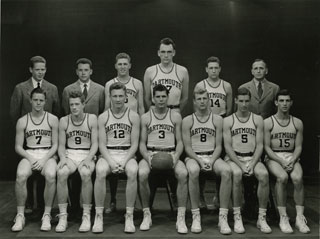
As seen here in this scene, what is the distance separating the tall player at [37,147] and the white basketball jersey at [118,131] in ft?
1.85

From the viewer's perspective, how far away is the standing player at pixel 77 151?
14.1 ft

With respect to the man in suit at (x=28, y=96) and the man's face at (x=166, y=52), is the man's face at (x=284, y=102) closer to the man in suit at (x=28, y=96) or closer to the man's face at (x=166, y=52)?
the man's face at (x=166, y=52)

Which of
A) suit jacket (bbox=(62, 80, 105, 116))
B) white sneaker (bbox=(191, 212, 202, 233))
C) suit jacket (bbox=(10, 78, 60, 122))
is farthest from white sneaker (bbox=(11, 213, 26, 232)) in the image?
white sneaker (bbox=(191, 212, 202, 233))

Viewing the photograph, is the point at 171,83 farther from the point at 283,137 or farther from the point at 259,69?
the point at 283,137

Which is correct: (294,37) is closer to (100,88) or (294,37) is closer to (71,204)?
(100,88)

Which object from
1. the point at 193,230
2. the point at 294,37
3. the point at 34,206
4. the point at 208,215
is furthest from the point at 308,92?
the point at 34,206

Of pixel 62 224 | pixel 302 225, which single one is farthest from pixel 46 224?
pixel 302 225

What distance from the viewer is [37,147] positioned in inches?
181

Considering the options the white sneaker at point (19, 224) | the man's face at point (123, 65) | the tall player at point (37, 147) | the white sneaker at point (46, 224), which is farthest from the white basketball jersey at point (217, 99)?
the white sneaker at point (19, 224)

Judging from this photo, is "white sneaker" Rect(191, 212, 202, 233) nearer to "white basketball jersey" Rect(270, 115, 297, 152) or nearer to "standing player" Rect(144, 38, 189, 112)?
"white basketball jersey" Rect(270, 115, 297, 152)

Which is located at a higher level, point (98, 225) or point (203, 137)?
point (203, 137)

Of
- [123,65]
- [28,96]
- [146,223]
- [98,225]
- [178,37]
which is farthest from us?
[178,37]

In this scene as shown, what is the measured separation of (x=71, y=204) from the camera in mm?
4832

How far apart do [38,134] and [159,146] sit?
1283 mm
